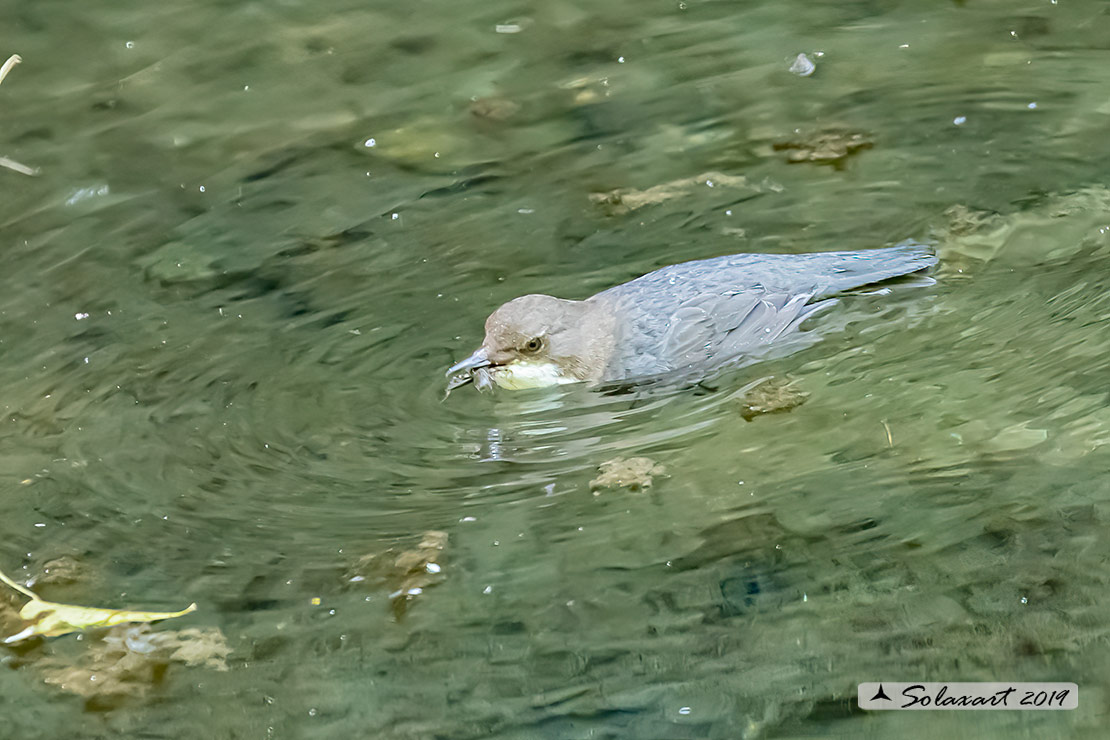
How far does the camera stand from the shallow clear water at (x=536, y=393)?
3.50 metres

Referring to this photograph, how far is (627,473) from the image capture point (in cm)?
419

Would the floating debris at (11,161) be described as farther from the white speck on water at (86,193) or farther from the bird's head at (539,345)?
the bird's head at (539,345)

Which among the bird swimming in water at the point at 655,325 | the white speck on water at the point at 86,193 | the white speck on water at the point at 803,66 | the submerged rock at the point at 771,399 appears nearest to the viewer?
the submerged rock at the point at 771,399

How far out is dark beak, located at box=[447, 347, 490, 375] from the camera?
4.73m

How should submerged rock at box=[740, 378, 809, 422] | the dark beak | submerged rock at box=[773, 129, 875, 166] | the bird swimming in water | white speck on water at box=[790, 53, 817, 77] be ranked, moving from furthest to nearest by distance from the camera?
1. white speck on water at box=[790, 53, 817, 77]
2. submerged rock at box=[773, 129, 875, 166]
3. the bird swimming in water
4. the dark beak
5. submerged rock at box=[740, 378, 809, 422]

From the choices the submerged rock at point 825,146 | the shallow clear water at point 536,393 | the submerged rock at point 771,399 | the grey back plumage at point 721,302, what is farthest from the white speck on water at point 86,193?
the submerged rock at point 771,399

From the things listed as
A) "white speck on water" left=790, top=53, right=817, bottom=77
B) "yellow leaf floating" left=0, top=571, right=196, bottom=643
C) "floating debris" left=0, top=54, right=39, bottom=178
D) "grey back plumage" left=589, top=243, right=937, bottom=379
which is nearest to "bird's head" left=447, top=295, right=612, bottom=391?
"grey back plumage" left=589, top=243, right=937, bottom=379

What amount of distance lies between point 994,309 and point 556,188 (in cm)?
236

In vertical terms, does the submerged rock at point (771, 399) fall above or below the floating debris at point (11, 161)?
below

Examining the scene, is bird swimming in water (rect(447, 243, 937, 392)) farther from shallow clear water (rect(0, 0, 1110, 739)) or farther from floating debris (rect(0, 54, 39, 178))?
floating debris (rect(0, 54, 39, 178))

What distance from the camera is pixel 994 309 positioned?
15.5 feet

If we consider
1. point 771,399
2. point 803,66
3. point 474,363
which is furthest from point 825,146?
point 474,363

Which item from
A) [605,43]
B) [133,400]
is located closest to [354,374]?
[133,400]

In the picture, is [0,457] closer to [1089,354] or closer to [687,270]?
[687,270]
